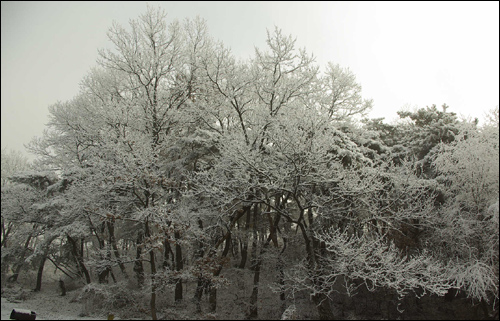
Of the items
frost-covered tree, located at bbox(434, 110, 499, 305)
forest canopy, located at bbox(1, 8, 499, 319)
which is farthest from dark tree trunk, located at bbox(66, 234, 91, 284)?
frost-covered tree, located at bbox(434, 110, 499, 305)

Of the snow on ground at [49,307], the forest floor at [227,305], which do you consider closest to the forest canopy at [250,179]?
the forest floor at [227,305]

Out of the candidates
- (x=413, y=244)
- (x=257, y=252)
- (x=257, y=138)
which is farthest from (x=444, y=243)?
(x=257, y=138)

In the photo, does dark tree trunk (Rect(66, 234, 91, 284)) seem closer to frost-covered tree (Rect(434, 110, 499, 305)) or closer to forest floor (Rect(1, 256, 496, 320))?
forest floor (Rect(1, 256, 496, 320))

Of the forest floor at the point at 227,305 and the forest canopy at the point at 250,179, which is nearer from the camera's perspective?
the forest canopy at the point at 250,179

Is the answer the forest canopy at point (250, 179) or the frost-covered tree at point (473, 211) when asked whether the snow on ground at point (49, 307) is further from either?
the frost-covered tree at point (473, 211)

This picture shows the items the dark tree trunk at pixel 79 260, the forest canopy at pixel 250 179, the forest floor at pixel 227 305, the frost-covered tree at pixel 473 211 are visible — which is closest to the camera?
the frost-covered tree at pixel 473 211

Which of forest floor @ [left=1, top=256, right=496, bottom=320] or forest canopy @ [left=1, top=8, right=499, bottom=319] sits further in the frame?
forest floor @ [left=1, top=256, right=496, bottom=320]

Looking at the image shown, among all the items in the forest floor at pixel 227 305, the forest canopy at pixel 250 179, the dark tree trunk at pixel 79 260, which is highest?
the forest canopy at pixel 250 179

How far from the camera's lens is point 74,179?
13.0m

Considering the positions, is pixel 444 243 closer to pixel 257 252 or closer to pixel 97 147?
pixel 257 252

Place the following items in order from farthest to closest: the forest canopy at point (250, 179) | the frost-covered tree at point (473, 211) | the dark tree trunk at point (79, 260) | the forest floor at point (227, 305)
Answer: the dark tree trunk at point (79, 260) < the forest floor at point (227, 305) < the forest canopy at point (250, 179) < the frost-covered tree at point (473, 211)

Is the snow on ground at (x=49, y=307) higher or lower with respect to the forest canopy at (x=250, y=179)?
lower

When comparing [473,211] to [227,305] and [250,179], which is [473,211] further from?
[227,305]

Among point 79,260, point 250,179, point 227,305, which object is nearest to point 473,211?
point 250,179
